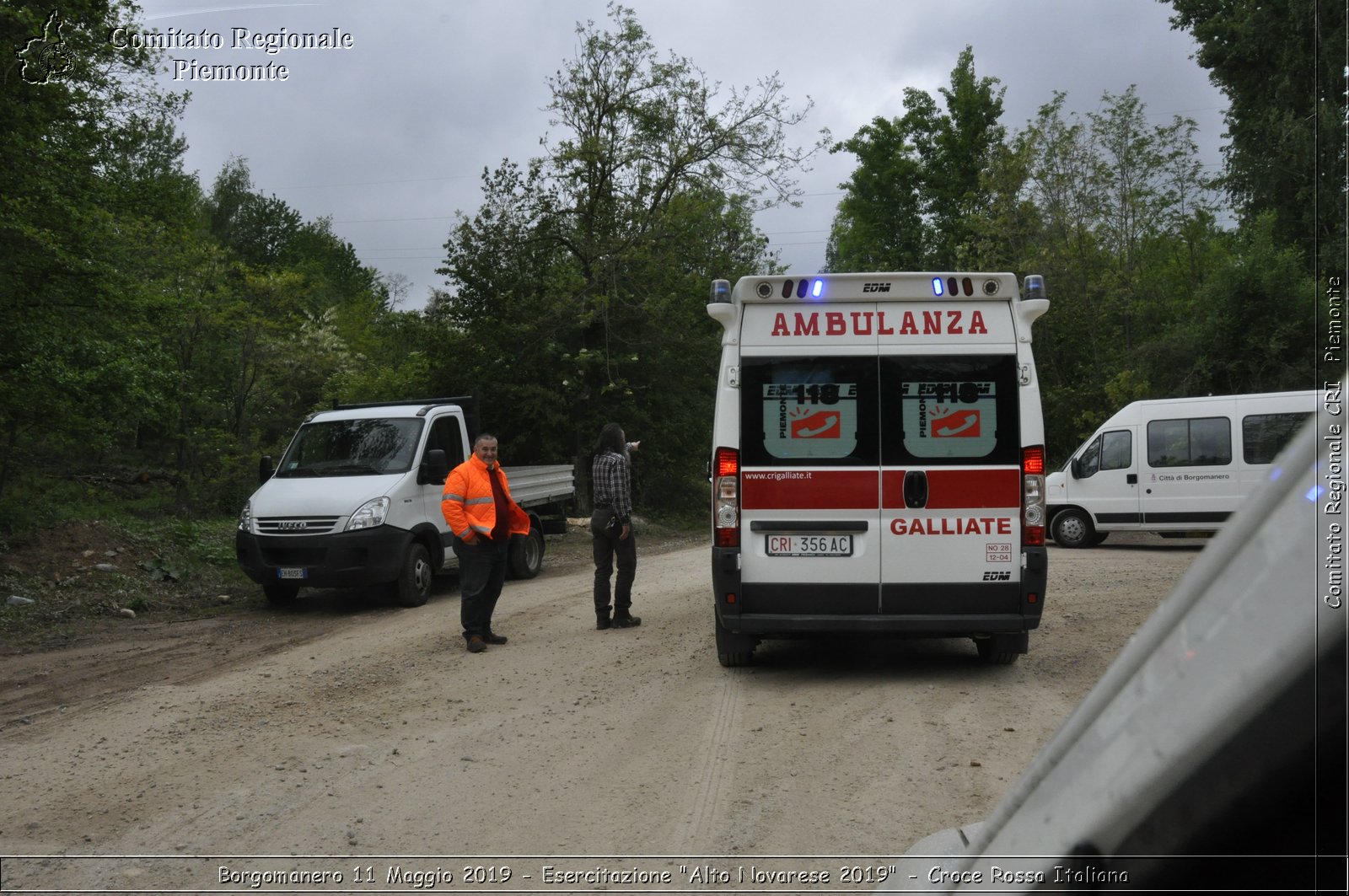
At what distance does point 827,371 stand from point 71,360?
10.4 meters

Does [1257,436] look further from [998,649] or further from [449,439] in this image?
[449,439]

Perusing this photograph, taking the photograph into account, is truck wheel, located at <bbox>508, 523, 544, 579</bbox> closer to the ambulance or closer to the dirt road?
the dirt road

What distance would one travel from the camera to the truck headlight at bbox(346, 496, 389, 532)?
12.0 metres

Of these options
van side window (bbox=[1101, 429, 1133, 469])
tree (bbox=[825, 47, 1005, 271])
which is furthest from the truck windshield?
tree (bbox=[825, 47, 1005, 271])

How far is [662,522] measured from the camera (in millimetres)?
27344

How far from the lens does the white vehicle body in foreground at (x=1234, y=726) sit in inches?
33.0

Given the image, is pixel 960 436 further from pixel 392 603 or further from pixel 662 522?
pixel 662 522

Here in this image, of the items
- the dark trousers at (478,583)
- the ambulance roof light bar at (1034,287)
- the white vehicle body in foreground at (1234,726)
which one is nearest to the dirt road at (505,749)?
the dark trousers at (478,583)

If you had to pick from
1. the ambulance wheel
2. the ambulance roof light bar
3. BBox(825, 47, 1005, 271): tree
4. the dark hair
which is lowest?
the ambulance wheel

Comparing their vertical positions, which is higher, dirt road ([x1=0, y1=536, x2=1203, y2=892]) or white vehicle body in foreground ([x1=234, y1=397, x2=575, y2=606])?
white vehicle body in foreground ([x1=234, y1=397, x2=575, y2=606])

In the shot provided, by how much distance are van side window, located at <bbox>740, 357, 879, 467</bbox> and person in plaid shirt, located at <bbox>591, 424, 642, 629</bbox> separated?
8.69 ft

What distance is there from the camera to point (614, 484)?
33.9 ft

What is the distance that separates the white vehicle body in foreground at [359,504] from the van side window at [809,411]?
580 cm

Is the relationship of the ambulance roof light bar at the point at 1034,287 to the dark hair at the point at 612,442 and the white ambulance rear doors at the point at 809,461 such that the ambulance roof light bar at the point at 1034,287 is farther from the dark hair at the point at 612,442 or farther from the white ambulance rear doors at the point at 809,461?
the dark hair at the point at 612,442
